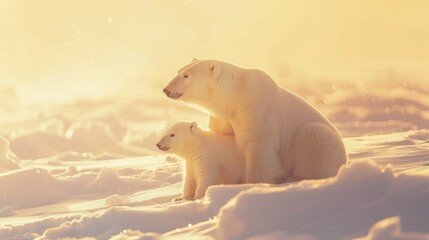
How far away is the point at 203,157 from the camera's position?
769 cm

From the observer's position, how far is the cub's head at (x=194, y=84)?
23.0ft

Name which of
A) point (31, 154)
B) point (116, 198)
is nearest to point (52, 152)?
point (31, 154)

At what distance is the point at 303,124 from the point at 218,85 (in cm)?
107

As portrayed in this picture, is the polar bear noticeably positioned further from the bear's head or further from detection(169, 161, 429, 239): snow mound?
detection(169, 161, 429, 239): snow mound

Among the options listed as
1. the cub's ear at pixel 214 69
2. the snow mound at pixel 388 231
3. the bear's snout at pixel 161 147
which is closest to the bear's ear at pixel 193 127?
the bear's snout at pixel 161 147

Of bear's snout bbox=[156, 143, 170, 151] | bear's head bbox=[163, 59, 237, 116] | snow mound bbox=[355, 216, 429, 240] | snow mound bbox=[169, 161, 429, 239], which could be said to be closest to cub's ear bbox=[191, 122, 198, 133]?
bear's snout bbox=[156, 143, 170, 151]

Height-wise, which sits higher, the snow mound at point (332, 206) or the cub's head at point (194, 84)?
the cub's head at point (194, 84)

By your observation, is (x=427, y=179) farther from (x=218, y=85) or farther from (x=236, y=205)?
(x=218, y=85)

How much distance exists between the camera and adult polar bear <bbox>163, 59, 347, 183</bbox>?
6.90 metres

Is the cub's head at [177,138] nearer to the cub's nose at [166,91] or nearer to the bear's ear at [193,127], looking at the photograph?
the bear's ear at [193,127]

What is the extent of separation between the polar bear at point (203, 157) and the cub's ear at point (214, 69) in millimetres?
943

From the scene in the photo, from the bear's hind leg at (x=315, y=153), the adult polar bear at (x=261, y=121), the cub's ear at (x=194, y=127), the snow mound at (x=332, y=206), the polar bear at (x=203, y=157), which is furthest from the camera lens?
the cub's ear at (x=194, y=127)

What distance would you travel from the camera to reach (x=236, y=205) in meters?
4.10

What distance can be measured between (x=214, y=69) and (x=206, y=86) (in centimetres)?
20
